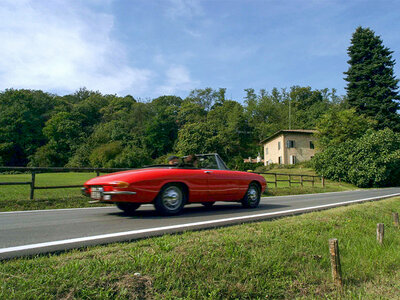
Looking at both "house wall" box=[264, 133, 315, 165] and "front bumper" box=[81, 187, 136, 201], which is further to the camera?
"house wall" box=[264, 133, 315, 165]

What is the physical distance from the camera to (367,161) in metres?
31.0

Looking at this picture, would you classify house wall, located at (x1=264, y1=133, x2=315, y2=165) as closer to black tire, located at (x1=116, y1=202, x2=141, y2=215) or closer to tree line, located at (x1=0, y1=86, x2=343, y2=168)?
tree line, located at (x1=0, y1=86, x2=343, y2=168)

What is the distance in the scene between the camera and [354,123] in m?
41.0

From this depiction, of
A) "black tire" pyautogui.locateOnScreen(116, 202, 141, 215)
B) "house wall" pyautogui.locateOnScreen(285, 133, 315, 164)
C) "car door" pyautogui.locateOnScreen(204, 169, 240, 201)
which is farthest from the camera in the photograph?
"house wall" pyautogui.locateOnScreen(285, 133, 315, 164)

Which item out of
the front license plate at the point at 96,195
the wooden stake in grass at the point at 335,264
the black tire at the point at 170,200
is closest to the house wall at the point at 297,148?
the black tire at the point at 170,200

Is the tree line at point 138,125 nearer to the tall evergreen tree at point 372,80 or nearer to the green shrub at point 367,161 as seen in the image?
the tall evergreen tree at point 372,80

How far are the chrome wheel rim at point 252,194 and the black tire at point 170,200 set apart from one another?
2.35 metres

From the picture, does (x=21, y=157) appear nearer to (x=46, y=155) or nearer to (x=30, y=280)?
(x=46, y=155)

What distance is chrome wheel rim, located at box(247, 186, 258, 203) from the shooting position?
25.8 ft

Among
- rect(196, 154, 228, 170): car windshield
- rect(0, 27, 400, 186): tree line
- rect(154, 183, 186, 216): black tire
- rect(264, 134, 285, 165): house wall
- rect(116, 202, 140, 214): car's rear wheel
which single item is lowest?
rect(116, 202, 140, 214): car's rear wheel

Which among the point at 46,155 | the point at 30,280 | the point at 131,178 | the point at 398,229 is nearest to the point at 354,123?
the point at 398,229

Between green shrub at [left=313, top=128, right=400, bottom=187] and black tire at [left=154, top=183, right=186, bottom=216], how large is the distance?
98.2 feet

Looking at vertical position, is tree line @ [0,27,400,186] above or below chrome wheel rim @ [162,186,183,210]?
above

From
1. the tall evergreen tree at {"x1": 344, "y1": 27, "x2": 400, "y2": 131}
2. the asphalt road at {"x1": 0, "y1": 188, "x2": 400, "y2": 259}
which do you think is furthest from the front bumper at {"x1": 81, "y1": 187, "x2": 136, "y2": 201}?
the tall evergreen tree at {"x1": 344, "y1": 27, "x2": 400, "y2": 131}
